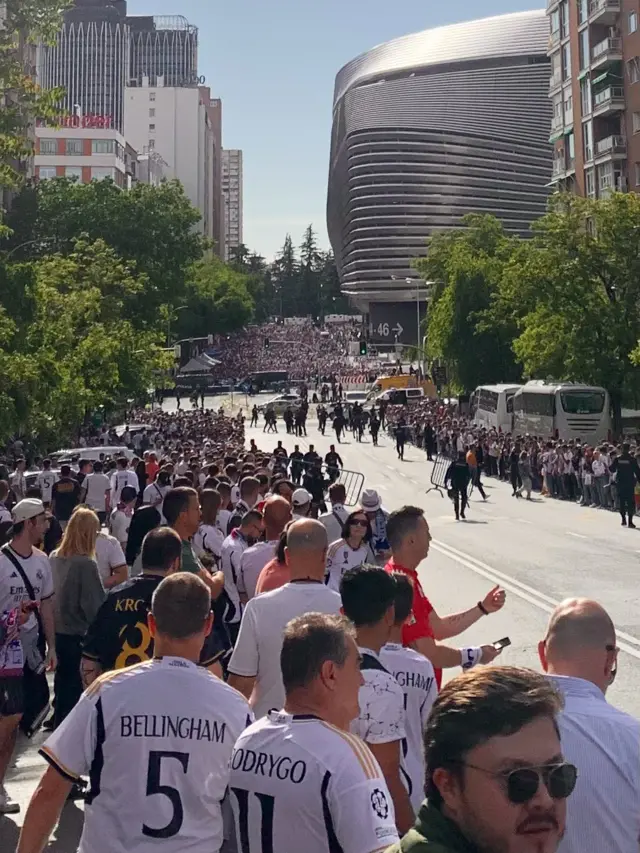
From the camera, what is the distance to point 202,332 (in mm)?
127062

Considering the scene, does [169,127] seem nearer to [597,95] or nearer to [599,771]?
[597,95]

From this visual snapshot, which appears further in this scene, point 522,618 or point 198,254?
point 198,254

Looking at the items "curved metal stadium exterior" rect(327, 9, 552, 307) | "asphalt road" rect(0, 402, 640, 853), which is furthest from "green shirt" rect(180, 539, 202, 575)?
"curved metal stadium exterior" rect(327, 9, 552, 307)

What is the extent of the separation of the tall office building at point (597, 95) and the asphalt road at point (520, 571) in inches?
1097

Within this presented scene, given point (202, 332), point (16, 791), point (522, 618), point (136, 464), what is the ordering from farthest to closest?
1. point (202, 332)
2. point (136, 464)
3. point (522, 618)
4. point (16, 791)

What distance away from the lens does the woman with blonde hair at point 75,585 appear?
802cm

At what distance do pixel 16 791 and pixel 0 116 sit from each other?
1239 centimetres

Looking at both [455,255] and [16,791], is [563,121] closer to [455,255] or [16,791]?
[455,255]

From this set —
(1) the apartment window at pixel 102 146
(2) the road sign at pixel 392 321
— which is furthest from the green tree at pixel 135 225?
(2) the road sign at pixel 392 321

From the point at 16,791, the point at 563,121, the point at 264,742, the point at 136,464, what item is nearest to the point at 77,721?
the point at 264,742

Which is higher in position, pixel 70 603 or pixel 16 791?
pixel 70 603

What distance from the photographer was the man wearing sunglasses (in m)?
2.32

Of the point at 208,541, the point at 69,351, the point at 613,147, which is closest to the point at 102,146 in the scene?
the point at 613,147

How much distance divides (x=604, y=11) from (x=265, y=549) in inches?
2177
